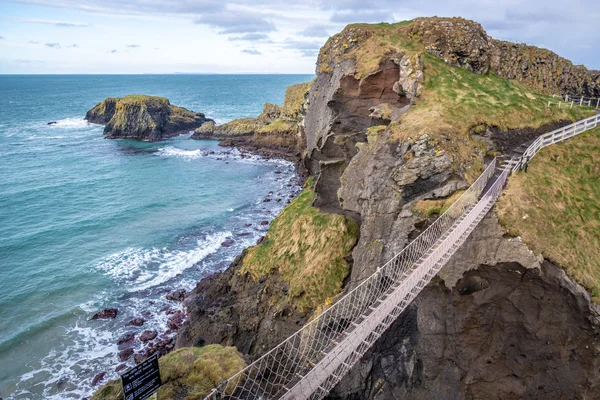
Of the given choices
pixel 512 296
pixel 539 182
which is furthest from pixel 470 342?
pixel 539 182

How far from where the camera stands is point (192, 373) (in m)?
11.3

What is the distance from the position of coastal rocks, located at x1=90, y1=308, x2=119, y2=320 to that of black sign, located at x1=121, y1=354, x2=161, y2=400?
22.5 metres

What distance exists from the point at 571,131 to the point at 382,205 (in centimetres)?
1118

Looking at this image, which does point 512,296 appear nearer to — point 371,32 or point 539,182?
point 539,182

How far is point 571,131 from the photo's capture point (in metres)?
21.0

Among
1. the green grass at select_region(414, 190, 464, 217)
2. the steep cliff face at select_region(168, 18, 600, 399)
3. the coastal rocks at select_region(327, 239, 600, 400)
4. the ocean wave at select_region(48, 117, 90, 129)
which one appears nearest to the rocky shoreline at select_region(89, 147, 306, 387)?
the steep cliff face at select_region(168, 18, 600, 399)

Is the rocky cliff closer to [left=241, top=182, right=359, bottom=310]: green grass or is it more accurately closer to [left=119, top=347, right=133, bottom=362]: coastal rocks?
[left=241, top=182, right=359, bottom=310]: green grass

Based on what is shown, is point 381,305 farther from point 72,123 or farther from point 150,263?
point 72,123

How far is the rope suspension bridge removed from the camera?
11.0 metres

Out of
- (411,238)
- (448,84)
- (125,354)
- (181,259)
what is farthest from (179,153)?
(411,238)

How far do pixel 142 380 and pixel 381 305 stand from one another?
283 inches

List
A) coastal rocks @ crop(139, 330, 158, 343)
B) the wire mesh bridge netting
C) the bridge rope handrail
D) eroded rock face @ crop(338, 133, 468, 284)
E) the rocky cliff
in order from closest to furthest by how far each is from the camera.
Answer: the wire mesh bridge netting → the rocky cliff → eroded rock face @ crop(338, 133, 468, 284) → the bridge rope handrail → coastal rocks @ crop(139, 330, 158, 343)

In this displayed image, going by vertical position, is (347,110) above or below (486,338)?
above

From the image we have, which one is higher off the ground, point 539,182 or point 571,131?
point 571,131
